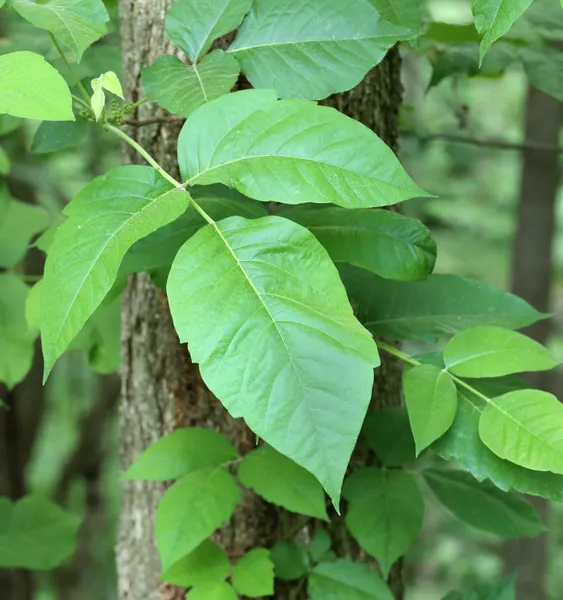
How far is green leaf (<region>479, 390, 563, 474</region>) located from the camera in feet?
2.77

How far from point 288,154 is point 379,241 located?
266 millimetres

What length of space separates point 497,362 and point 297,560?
0.52 meters

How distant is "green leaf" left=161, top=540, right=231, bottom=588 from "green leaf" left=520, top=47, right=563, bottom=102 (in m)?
1.11

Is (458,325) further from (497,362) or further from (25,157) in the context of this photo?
(25,157)

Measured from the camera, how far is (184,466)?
1.13m

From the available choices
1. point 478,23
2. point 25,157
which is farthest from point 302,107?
point 25,157

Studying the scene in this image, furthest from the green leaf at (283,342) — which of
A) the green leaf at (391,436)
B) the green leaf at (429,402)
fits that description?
the green leaf at (391,436)

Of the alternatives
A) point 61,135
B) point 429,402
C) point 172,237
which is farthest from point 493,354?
point 61,135

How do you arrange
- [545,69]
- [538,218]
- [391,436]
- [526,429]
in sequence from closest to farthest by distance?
1. [526,429]
2. [391,436]
3. [545,69]
4. [538,218]

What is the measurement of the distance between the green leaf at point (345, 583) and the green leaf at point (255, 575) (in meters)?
0.09

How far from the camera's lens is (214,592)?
110 cm

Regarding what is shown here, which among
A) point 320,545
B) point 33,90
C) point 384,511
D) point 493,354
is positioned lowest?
point 320,545

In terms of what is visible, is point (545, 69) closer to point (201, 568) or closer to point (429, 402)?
point (429, 402)

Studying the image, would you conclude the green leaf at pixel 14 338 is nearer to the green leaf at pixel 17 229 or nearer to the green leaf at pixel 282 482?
the green leaf at pixel 17 229
